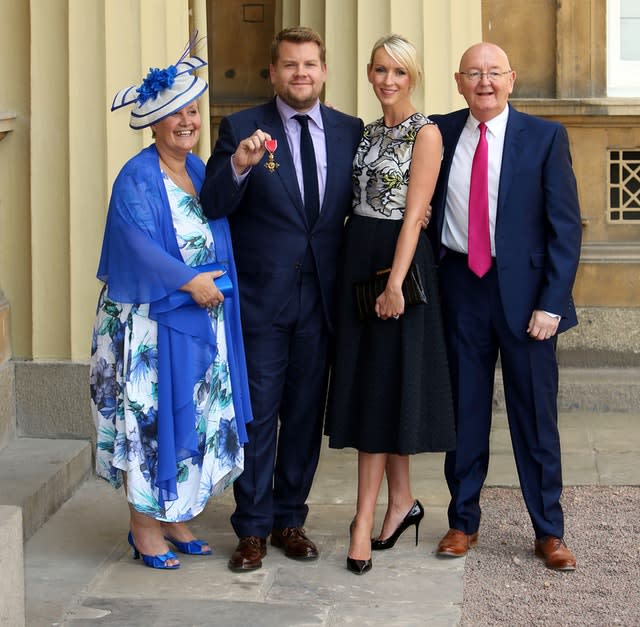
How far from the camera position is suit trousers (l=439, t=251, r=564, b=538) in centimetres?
555

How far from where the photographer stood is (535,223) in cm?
545

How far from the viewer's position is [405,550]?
19.1 feet

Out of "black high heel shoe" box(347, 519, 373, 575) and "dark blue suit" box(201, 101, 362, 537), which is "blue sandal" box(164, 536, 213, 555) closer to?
"dark blue suit" box(201, 101, 362, 537)

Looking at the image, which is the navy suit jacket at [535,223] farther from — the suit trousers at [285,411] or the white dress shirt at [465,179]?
the suit trousers at [285,411]

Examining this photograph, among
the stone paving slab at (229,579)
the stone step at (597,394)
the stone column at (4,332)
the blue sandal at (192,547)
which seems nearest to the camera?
the stone paving slab at (229,579)

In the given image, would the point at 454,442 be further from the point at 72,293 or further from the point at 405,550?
the point at 72,293

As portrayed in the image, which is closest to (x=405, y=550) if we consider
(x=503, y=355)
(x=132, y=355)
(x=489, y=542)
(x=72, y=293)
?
(x=489, y=542)

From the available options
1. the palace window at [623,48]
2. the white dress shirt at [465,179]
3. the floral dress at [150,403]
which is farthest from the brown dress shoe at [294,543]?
the palace window at [623,48]

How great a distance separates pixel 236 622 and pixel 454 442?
1.12 meters

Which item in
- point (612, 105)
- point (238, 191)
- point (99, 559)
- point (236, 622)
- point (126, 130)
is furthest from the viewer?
point (612, 105)

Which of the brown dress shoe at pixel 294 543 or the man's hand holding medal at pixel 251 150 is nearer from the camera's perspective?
the man's hand holding medal at pixel 251 150

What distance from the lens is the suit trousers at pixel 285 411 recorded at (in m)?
5.64

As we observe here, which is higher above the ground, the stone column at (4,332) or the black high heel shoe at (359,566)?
the stone column at (4,332)

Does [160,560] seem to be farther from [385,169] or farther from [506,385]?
[385,169]
